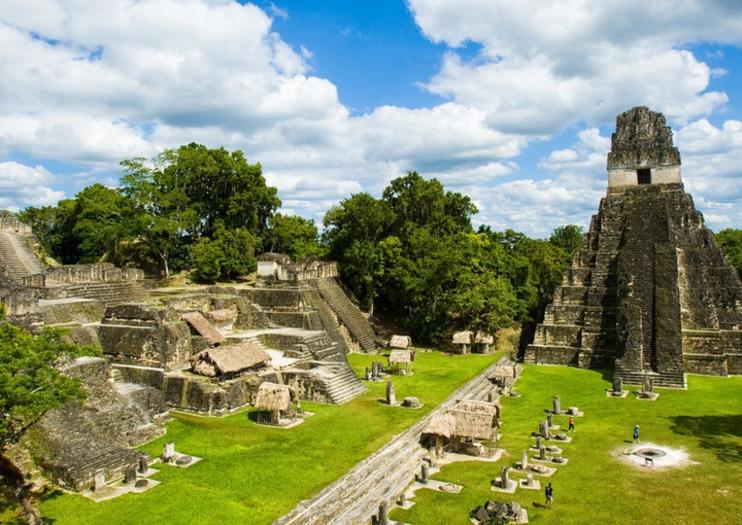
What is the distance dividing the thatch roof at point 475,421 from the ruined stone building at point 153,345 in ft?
19.4

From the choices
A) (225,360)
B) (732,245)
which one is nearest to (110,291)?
(225,360)

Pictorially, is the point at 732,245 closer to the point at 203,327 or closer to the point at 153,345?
the point at 203,327

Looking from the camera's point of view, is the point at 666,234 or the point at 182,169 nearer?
the point at 666,234

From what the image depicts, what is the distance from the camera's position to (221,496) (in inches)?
504

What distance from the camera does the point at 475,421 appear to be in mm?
16344

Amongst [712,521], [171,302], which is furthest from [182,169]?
[712,521]

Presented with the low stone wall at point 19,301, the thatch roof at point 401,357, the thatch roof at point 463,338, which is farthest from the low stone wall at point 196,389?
the thatch roof at point 463,338

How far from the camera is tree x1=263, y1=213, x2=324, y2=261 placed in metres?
43.7

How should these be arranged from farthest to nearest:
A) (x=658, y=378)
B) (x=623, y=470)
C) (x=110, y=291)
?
(x=110, y=291)
(x=658, y=378)
(x=623, y=470)

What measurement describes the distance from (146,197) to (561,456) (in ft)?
101

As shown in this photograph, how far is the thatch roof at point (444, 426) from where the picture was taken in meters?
16.2

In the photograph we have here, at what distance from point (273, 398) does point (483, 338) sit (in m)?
16.4

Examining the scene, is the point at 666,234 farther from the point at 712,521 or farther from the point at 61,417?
the point at 61,417

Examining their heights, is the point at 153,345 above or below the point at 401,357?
above
